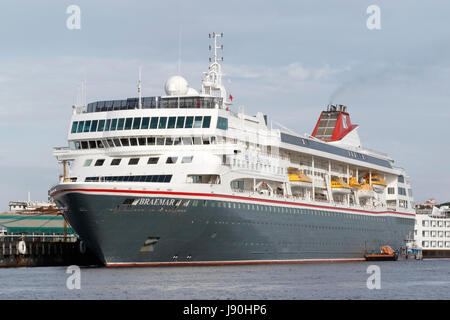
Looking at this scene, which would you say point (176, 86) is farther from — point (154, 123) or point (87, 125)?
point (87, 125)

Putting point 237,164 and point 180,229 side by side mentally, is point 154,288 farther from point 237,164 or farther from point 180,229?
point 237,164

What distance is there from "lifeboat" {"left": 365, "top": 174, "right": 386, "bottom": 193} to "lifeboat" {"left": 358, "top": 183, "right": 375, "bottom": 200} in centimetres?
254

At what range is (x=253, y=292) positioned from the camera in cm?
3866

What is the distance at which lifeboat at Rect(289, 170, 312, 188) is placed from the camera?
6650cm

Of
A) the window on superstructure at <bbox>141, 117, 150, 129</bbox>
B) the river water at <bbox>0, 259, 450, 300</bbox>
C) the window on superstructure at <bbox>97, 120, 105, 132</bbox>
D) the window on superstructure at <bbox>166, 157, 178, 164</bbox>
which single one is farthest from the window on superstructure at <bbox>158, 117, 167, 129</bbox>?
the river water at <bbox>0, 259, 450, 300</bbox>

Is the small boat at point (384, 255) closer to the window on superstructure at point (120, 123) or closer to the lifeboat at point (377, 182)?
the lifeboat at point (377, 182)

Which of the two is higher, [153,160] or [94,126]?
[94,126]

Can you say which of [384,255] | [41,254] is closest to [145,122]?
[41,254]

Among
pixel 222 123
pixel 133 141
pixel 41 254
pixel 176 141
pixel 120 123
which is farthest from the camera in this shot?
pixel 41 254

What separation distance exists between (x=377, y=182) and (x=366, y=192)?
15.6 feet

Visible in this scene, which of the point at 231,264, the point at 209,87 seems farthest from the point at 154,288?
the point at 209,87

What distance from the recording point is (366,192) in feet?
257

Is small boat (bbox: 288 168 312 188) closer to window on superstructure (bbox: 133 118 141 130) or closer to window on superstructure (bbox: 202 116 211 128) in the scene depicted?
window on superstructure (bbox: 202 116 211 128)

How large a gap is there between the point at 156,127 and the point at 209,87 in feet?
33.6
